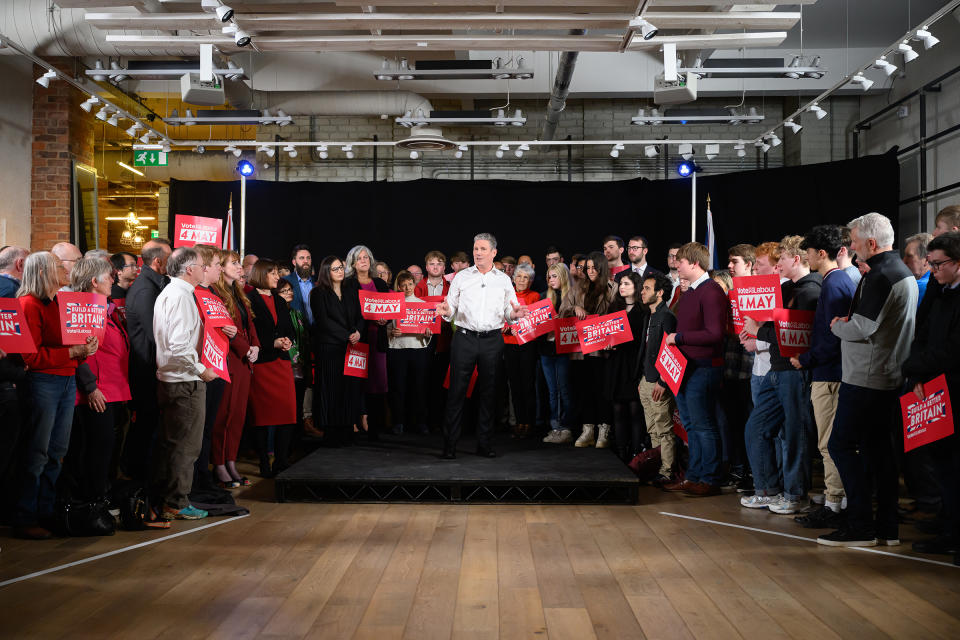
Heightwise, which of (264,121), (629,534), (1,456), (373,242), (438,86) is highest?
(438,86)

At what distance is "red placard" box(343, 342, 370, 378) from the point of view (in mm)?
6262

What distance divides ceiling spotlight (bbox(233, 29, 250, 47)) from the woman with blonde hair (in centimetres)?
309

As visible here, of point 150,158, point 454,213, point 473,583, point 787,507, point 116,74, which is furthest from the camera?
point 150,158

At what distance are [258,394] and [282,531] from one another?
1.62 m

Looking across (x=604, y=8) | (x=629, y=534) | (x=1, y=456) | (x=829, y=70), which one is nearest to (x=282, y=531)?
(x=1, y=456)

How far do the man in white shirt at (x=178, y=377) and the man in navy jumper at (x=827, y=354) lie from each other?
A: 3291 mm

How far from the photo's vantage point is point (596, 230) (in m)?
10.1

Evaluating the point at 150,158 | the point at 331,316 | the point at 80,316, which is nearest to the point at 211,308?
the point at 80,316

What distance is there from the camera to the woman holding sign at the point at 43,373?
12.9ft

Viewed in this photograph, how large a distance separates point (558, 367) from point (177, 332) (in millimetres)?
3436

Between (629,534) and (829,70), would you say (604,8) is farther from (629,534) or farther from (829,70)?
(829,70)

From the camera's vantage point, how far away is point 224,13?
5.52 metres

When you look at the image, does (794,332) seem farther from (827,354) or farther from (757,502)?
(757,502)

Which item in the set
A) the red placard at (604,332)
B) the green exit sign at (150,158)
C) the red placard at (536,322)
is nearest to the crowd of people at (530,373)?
the red placard at (604,332)
